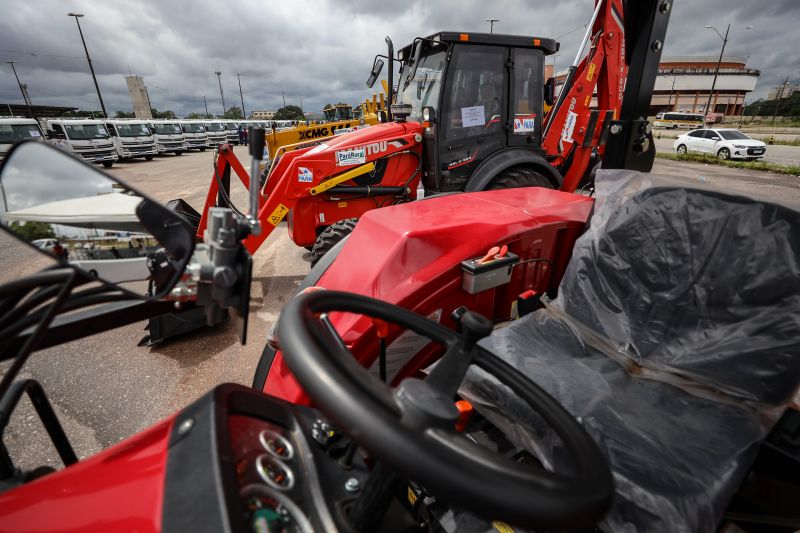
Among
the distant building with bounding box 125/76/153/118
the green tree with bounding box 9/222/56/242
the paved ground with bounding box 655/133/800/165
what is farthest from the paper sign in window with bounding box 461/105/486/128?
the distant building with bounding box 125/76/153/118

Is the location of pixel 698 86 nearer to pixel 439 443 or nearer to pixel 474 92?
pixel 474 92

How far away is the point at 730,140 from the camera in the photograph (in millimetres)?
14992

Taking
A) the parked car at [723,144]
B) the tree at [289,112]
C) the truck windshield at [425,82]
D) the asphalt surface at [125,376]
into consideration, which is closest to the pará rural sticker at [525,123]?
the truck windshield at [425,82]

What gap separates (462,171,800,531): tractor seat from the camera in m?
1.11

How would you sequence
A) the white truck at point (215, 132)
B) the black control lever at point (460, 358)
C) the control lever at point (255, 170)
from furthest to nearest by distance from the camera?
the white truck at point (215, 132) < the control lever at point (255, 170) < the black control lever at point (460, 358)

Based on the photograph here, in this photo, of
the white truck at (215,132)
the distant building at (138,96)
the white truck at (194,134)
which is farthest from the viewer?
the distant building at (138,96)

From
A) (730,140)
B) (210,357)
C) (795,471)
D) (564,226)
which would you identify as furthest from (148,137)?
(730,140)

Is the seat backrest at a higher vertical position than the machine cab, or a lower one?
lower

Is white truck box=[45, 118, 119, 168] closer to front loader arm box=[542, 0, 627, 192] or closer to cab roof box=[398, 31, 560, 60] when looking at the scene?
cab roof box=[398, 31, 560, 60]

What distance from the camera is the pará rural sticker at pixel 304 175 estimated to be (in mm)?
3959

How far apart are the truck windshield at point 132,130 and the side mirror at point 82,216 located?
19624 mm

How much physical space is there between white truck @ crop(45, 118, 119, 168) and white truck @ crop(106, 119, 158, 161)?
1.65 feet

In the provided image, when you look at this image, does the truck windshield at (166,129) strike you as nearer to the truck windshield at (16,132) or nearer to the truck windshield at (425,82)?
the truck windshield at (16,132)

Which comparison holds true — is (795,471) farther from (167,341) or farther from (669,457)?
(167,341)
